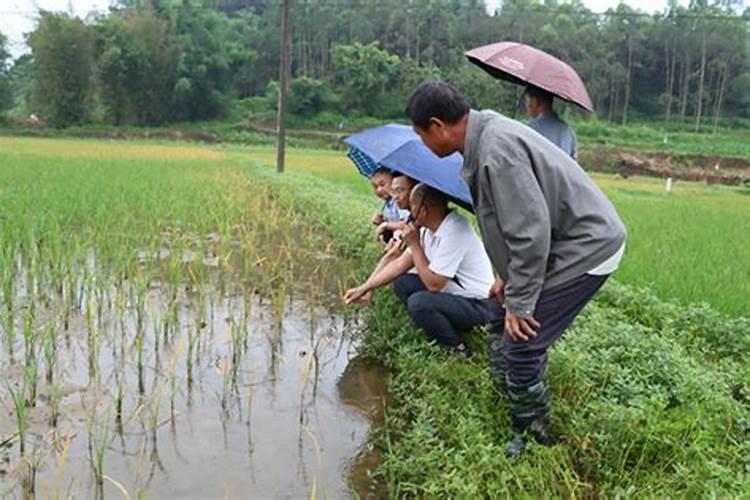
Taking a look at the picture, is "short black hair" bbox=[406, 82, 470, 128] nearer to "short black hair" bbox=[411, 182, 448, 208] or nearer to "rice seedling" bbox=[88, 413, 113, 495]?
"short black hair" bbox=[411, 182, 448, 208]

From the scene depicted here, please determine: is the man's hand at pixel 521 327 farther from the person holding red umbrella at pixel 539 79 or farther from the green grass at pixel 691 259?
the green grass at pixel 691 259

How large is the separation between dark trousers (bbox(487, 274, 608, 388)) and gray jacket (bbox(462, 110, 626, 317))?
0.14 ft

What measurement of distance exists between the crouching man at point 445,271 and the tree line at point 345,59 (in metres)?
32.0

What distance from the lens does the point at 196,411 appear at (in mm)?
3074

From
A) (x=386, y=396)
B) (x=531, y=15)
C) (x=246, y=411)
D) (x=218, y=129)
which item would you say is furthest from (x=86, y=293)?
(x=531, y=15)

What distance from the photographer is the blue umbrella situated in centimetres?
325

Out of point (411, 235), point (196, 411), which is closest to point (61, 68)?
point (411, 235)

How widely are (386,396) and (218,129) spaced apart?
3512 cm

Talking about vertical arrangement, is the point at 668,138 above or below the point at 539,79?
above

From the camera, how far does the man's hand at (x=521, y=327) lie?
233 centimetres

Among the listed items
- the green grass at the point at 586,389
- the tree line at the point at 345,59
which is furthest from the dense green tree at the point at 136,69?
the green grass at the point at 586,389

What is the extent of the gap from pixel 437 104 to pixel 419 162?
41.7 inches

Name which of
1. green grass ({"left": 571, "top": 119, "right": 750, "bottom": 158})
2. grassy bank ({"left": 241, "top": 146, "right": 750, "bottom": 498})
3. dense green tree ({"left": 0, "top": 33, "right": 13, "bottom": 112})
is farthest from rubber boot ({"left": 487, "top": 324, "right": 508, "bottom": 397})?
dense green tree ({"left": 0, "top": 33, "right": 13, "bottom": 112})

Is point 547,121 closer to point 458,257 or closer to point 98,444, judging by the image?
point 458,257
